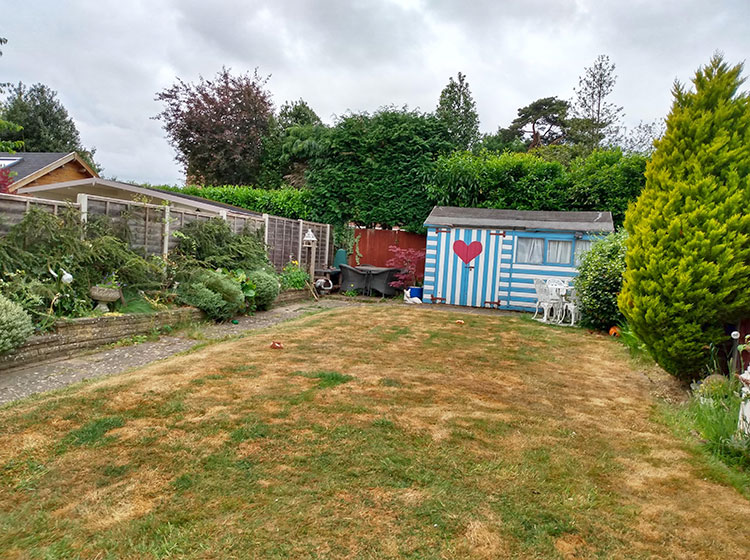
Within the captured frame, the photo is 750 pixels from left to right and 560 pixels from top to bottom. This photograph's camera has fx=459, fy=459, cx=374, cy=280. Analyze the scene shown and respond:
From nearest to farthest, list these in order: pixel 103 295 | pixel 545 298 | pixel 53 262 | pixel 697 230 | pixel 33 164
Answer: pixel 697 230 → pixel 53 262 → pixel 103 295 → pixel 545 298 → pixel 33 164

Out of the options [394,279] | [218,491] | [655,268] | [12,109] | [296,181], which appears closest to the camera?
[218,491]

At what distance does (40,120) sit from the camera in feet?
88.8

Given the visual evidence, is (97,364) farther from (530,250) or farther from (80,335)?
(530,250)

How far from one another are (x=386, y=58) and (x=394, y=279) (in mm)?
7053

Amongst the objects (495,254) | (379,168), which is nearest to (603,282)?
(495,254)

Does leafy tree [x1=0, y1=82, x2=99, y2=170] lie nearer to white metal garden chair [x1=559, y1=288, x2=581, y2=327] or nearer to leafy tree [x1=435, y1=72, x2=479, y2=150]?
leafy tree [x1=435, y1=72, x2=479, y2=150]

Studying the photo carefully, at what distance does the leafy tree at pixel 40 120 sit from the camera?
26469mm

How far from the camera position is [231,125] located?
24.5 m

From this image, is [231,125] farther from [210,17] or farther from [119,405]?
[119,405]

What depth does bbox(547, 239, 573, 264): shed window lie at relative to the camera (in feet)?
37.4

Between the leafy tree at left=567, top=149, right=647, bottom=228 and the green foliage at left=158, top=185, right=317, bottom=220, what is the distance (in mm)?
8279

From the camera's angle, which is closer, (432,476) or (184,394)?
(432,476)

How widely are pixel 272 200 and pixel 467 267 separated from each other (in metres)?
7.76

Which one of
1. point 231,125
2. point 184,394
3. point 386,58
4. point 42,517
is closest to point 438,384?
point 184,394
